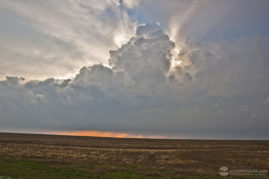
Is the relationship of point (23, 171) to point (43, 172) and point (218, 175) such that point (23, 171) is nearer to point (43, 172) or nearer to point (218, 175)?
point (43, 172)

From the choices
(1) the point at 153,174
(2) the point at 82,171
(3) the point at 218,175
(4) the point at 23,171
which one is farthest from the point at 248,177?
(4) the point at 23,171

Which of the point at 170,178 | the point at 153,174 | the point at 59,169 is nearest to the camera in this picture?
the point at 170,178

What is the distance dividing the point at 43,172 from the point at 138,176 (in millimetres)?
11788

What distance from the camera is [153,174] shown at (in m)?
23.5

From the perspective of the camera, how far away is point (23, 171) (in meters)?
23.3

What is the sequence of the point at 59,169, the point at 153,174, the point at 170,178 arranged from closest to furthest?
the point at 170,178 < the point at 153,174 < the point at 59,169

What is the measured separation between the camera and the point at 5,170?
918 inches

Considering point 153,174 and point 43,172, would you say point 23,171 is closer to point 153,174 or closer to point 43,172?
point 43,172

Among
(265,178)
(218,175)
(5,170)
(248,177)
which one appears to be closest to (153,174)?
(218,175)

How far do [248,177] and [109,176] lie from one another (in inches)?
670

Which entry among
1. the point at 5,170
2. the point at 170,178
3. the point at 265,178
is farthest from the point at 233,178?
the point at 5,170

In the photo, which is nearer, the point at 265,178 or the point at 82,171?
the point at 265,178

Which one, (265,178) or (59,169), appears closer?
(265,178)

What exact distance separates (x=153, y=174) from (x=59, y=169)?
12.5 m
